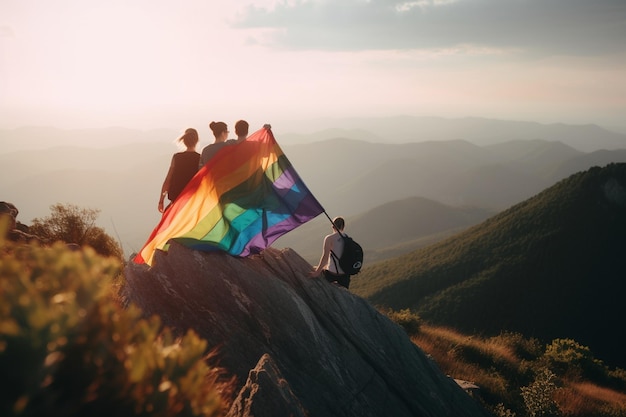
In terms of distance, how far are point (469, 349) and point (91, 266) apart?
19.7m

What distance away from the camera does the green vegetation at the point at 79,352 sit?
2.12 m

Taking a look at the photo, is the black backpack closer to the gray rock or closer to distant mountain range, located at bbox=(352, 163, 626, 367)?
the gray rock

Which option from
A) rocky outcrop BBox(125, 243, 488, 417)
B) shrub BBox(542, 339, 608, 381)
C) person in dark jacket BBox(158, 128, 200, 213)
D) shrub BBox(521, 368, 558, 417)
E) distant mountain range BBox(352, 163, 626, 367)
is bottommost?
distant mountain range BBox(352, 163, 626, 367)

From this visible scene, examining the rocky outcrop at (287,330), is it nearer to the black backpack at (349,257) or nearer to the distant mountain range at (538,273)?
the black backpack at (349,257)

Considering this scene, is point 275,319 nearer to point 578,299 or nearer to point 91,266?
point 91,266

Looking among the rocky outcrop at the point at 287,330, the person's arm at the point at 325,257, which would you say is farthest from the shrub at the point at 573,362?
the person's arm at the point at 325,257

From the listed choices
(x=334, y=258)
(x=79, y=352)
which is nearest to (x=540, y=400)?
(x=334, y=258)

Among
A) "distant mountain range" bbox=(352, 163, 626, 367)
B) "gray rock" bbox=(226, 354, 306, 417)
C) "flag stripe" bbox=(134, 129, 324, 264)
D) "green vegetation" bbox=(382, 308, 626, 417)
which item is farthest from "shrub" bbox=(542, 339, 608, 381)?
"distant mountain range" bbox=(352, 163, 626, 367)

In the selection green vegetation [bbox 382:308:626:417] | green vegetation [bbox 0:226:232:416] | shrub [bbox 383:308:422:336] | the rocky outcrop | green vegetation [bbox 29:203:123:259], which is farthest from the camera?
shrub [bbox 383:308:422:336]

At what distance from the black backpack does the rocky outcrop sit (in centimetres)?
103

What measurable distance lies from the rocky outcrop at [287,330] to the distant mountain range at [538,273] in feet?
239

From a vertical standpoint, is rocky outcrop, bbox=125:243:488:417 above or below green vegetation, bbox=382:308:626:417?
above

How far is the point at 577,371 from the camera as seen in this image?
21.2 meters

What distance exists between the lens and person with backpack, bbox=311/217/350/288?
10867mm
